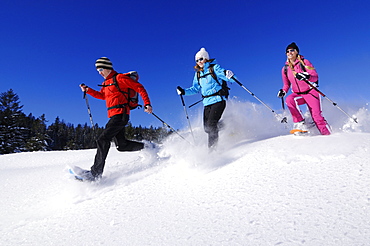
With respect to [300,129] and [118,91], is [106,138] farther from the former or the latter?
[300,129]

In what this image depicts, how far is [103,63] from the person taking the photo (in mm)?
4738

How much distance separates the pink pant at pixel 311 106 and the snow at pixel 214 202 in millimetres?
1240

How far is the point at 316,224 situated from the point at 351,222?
276 millimetres

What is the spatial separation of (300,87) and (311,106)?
49cm

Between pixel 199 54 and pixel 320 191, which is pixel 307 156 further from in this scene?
pixel 199 54

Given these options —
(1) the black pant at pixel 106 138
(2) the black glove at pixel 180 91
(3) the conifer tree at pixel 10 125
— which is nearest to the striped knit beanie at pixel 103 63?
(1) the black pant at pixel 106 138

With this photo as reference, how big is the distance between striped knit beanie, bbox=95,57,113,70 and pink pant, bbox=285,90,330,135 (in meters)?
4.12

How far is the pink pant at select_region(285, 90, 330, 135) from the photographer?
5.21 metres

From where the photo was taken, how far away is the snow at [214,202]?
202 cm

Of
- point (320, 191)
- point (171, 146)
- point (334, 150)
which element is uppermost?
point (171, 146)

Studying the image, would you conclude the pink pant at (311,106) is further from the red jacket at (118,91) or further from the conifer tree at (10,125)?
the conifer tree at (10,125)

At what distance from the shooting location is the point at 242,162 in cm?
377

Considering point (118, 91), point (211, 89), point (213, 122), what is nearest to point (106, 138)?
point (118, 91)

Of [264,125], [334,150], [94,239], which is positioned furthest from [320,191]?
[264,125]
